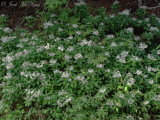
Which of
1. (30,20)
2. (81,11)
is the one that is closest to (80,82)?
(81,11)

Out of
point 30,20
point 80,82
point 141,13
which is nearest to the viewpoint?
point 80,82

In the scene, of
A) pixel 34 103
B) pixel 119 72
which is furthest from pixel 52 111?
pixel 119 72

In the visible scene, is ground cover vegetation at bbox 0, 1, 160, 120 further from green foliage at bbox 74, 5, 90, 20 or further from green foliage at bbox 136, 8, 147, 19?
green foliage at bbox 74, 5, 90, 20

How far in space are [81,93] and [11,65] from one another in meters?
2.20

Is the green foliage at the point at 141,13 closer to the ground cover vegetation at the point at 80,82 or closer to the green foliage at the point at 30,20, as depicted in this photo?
the ground cover vegetation at the point at 80,82

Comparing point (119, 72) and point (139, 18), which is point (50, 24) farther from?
point (139, 18)

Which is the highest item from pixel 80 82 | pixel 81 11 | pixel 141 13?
pixel 81 11

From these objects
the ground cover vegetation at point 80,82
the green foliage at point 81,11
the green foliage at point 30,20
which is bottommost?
the ground cover vegetation at point 80,82

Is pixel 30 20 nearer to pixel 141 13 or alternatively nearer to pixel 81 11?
pixel 81 11

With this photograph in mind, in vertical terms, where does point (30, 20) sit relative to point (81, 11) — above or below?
below

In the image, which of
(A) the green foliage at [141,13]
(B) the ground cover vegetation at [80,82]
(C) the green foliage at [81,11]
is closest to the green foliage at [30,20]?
(B) the ground cover vegetation at [80,82]

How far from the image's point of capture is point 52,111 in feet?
13.9

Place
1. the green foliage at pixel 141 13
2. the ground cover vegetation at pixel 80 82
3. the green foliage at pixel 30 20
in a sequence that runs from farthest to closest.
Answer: the green foliage at pixel 30 20, the green foliage at pixel 141 13, the ground cover vegetation at pixel 80 82

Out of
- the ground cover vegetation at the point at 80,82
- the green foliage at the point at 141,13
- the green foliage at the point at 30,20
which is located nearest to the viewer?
the ground cover vegetation at the point at 80,82
